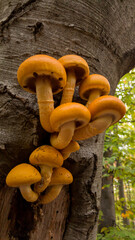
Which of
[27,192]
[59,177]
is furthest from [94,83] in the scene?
[27,192]

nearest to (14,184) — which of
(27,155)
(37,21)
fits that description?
(27,155)

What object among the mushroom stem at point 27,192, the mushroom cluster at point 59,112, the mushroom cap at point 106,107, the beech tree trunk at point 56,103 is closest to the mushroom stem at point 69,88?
the mushroom cluster at point 59,112

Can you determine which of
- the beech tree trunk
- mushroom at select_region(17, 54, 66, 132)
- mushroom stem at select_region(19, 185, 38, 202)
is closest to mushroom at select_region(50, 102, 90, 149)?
mushroom at select_region(17, 54, 66, 132)

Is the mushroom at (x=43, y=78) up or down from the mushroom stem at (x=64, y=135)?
up

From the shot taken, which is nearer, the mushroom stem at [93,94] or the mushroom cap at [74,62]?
the mushroom cap at [74,62]

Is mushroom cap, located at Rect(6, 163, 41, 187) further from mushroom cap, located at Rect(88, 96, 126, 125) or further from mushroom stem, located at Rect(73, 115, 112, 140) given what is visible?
mushroom cap, located at Rect(88, 96, 126, 125)

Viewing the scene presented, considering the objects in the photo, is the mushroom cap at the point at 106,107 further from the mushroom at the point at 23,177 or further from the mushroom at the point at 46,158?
the mushroom at the point at 23,177
